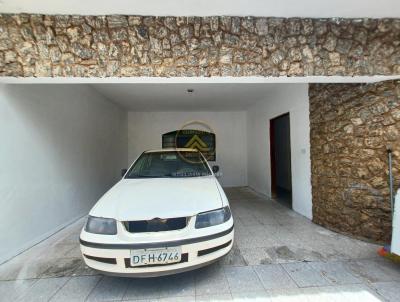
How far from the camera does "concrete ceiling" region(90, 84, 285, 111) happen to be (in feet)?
15.0

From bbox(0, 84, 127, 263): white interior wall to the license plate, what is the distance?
1853 millimetres

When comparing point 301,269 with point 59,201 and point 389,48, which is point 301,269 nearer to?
point 389,48

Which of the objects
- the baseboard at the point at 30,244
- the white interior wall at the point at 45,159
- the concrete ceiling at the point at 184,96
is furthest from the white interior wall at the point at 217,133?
the baseboard at the point at 30,244

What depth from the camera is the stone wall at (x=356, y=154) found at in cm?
268

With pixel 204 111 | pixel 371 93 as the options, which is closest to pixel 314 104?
pixel 371 93

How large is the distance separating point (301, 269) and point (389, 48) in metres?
2.77

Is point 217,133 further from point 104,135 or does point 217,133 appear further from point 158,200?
point 158,200

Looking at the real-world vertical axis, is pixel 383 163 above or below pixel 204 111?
below

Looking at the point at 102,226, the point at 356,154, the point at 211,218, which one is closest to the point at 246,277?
the point at 211,218

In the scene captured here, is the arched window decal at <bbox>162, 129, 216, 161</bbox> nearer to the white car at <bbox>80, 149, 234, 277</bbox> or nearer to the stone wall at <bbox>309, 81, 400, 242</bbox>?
the stone wall at <bbox>309, 81, 400, 242</bbox>

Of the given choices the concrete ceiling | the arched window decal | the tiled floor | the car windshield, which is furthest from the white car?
the arched window decal

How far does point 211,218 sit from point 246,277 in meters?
0.73

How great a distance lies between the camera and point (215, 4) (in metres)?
2.18

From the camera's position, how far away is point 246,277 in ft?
6.83
